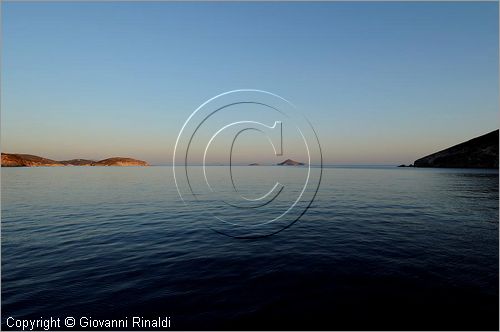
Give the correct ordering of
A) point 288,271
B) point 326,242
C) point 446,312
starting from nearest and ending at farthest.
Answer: point 446,312, point 288,271, point 326,242

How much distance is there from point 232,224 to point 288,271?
46.2ft

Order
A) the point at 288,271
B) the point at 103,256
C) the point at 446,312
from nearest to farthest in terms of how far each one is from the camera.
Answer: the point at 446,312, the point at 288,271, the point at 103,256

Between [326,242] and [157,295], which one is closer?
[157,295]

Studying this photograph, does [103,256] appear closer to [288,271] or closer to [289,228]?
[288,271]

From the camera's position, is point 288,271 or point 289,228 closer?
point 288,271

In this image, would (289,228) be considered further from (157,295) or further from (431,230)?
(157,295)

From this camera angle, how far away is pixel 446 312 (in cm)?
1134

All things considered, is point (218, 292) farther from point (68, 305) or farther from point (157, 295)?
point (68, 305)

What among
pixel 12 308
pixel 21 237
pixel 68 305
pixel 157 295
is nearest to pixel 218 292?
pixel 157 295

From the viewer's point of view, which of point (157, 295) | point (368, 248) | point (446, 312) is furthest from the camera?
point (368, 248)

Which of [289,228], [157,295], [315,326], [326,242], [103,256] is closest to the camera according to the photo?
[315,326]

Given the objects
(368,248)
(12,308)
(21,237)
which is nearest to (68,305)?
(12,308)

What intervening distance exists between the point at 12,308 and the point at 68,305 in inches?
103

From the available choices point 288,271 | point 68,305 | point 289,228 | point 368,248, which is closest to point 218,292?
point 288,271
